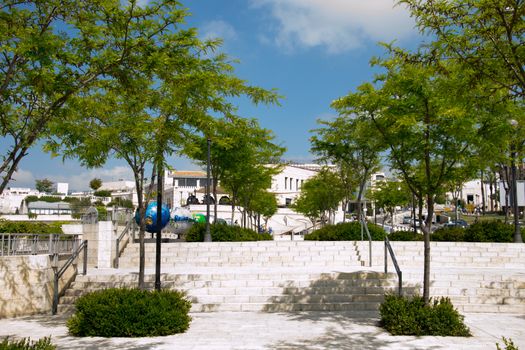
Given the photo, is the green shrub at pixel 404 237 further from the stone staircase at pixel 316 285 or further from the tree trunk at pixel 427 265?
the tree trunk at pixel 427 265

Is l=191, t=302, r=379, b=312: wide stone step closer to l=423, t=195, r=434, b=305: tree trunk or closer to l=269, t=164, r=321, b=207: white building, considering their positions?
l=423, t=195, r=434, b=305: tree trunk

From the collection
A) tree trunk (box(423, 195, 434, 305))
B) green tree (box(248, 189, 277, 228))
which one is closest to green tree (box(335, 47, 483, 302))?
tree trunk (box(423, 195, 434, 305))

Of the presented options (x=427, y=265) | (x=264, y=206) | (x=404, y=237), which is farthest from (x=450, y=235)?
(x=264, y=206)

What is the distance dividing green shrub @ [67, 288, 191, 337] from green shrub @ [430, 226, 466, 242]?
1501cm

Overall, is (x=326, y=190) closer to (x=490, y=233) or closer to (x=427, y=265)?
(x=490, y=233)

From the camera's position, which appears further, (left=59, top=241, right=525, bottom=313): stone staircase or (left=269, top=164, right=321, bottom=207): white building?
(left=269, top=164, right=321, bottom=207): white building

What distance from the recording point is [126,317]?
961 centimetres

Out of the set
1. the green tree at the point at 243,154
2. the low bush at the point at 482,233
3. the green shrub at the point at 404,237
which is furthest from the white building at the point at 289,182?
the low bush at the point at 482,233

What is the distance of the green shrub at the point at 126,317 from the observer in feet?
31.4

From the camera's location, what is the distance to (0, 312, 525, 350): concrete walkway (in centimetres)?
873

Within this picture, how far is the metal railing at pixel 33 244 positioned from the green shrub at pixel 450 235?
1550cm

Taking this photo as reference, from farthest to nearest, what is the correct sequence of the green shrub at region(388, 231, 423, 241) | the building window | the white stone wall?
the building window < the green shrub at region(388, 231, 423, 241) < the white stone wall

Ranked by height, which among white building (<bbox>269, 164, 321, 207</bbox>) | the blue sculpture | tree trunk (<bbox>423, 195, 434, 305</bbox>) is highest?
white building (<bbox>269, 164, 321, 207</bbox>)

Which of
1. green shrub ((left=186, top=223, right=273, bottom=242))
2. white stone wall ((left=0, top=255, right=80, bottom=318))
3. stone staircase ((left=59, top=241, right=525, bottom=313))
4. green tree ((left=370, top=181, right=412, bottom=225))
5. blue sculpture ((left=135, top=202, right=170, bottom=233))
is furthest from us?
green tree ((left=370, top=181, right=412, bottom=225))
